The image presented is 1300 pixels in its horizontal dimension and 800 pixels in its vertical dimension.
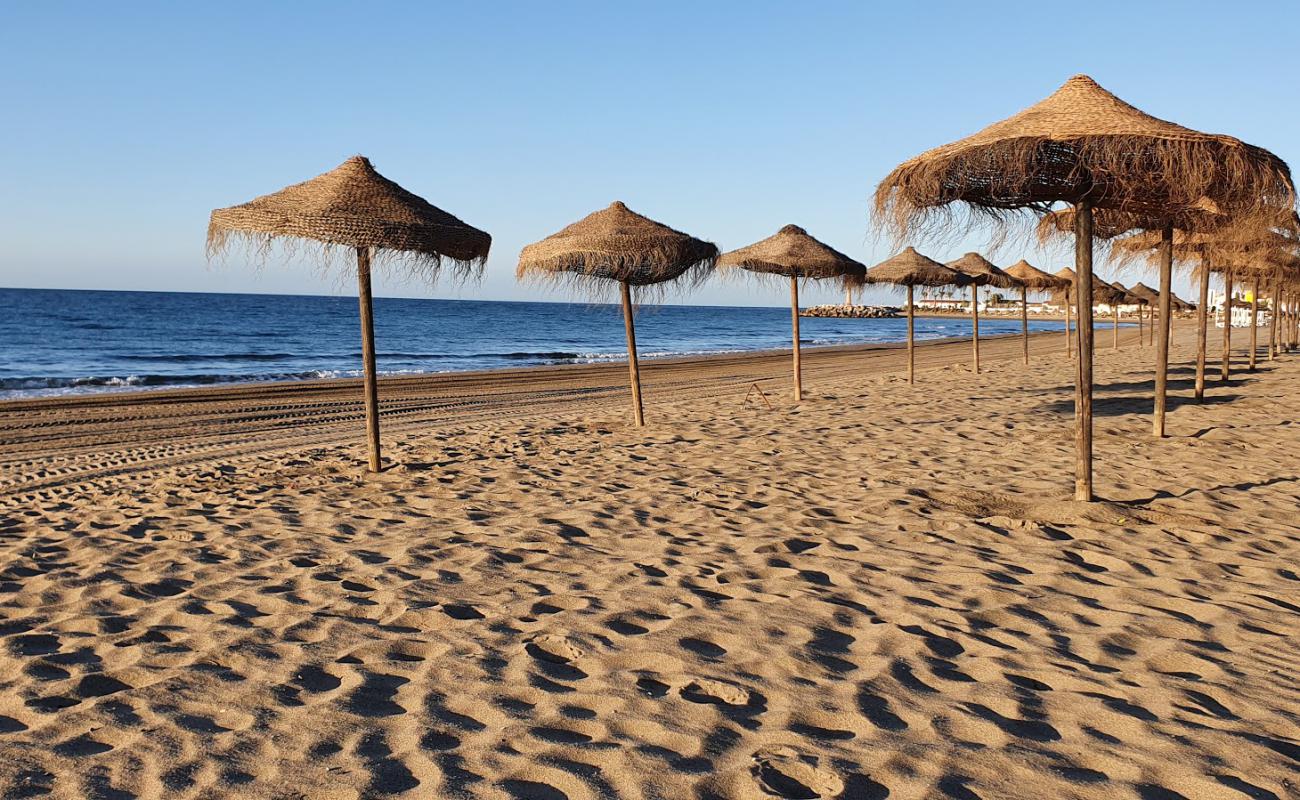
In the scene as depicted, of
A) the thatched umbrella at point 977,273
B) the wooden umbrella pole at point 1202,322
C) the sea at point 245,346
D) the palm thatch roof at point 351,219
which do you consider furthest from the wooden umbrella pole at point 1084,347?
the thatched umbrella at point 977,273

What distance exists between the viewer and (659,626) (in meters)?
3.52

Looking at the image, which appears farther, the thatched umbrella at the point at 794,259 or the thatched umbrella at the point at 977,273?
the thatched umbrella at the point at 977,273

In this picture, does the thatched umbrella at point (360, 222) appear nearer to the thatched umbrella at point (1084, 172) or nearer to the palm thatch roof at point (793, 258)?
the thatched umbrella at point (1084, 172)

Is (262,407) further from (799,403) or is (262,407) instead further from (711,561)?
(711,561)

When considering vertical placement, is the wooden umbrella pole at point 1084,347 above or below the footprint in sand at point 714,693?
above

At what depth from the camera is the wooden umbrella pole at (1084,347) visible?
203 inches

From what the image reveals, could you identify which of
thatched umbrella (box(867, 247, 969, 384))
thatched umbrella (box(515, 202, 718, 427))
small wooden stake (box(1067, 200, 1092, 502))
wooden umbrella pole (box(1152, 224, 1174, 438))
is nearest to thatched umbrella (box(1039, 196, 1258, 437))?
wooden umbrella pole (box(1152, 224, 1174, 438))

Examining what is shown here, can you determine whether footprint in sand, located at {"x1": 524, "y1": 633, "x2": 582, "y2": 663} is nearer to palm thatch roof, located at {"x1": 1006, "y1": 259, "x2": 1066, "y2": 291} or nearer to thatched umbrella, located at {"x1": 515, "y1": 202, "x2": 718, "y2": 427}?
thatched umbrella, located at {"x1": 515, "y1": 202, "x2": 718, "y2": 427}

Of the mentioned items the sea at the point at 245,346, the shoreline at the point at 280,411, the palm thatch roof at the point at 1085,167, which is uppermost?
the palm thatch roof at the point at 1085,167

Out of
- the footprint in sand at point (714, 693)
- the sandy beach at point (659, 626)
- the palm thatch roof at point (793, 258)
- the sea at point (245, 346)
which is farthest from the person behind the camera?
the sea at point (245, 346)

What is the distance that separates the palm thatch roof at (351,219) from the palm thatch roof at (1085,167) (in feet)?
10.6

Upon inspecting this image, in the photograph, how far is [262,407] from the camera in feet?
46.7

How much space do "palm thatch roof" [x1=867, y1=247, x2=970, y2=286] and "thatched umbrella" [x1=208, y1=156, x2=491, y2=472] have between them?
10.0 m

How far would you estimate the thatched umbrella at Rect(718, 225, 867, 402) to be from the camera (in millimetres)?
11906
